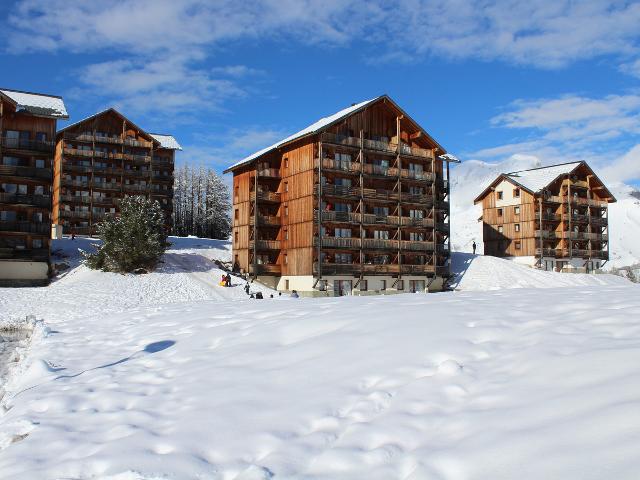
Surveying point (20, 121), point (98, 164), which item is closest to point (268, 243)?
point (20, 121)

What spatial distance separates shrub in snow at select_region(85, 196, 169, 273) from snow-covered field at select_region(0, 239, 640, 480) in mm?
33037

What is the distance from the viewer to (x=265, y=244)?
51.4 m

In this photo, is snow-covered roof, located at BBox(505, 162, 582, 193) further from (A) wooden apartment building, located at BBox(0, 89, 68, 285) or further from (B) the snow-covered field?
(B) the snow-covered field

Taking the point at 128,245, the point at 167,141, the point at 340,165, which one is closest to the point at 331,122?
the point at 340,165

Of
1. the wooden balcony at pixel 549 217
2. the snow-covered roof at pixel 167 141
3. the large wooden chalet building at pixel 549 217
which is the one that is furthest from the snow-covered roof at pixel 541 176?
the snow-covered roof at pixel 167 141

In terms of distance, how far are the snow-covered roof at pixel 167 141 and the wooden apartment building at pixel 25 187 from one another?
26.3 meters

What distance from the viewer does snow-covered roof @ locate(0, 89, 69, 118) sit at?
44.1 metres

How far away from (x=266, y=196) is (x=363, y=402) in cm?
4595

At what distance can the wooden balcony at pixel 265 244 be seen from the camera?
5088cm

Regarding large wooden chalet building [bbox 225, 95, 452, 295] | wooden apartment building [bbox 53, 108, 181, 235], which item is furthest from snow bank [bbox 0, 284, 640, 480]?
wooden apartment building [bbox 53, 108, 181, 235]

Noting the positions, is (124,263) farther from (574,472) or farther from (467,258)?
(574,472)

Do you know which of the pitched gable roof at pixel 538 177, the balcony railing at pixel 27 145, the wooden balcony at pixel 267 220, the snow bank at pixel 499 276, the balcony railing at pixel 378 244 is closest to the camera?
the balcony railing at pixel 27 145

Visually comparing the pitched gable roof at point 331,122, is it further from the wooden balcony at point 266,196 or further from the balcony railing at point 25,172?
the balcony railing at point 25,172

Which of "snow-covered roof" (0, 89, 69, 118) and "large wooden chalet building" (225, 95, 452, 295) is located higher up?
"snow-covered roof" (0, 89, 69, 118)
